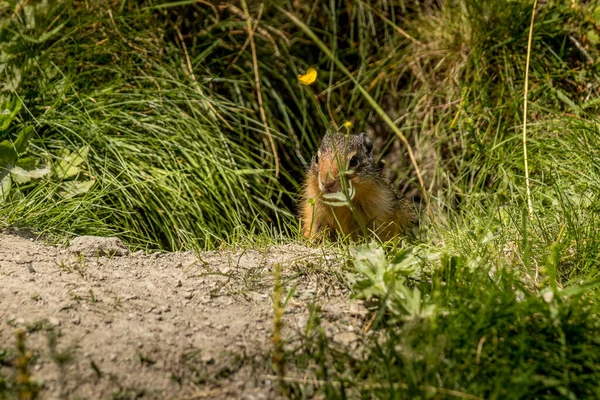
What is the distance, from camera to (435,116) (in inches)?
235

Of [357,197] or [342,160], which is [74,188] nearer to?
[342,160]

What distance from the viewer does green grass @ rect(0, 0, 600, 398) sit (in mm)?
3568

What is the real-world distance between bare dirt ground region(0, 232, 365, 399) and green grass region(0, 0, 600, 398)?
0.80ft

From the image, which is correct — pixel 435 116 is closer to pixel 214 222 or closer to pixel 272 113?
pixel 272 113

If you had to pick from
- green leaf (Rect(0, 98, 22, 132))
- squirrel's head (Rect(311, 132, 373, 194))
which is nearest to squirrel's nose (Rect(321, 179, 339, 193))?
squirrel's head (Rect(311, 132, 373, 194))

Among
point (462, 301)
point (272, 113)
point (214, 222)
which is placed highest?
point (462, 301)

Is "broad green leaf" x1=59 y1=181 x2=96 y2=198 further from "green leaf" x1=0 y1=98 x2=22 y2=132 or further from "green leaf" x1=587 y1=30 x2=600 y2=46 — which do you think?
"green leaf" x1=587 y1=30 x2=600 y2=46

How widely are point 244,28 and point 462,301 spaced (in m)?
3.98

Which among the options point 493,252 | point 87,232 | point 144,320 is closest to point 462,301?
point 493,252

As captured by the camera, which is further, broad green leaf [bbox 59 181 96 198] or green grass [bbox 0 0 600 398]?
broad green leaf [bbox 59 181 96 198]

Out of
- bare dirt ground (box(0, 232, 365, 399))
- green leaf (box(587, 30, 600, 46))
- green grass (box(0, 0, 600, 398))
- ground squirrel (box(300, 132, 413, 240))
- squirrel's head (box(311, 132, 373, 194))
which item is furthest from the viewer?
green leaf (box(587, 30, 600, 46))

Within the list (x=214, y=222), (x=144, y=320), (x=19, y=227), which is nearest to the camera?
(x=144, y=320)

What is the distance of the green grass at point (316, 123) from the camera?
11.7ft

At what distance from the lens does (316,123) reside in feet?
20.7
